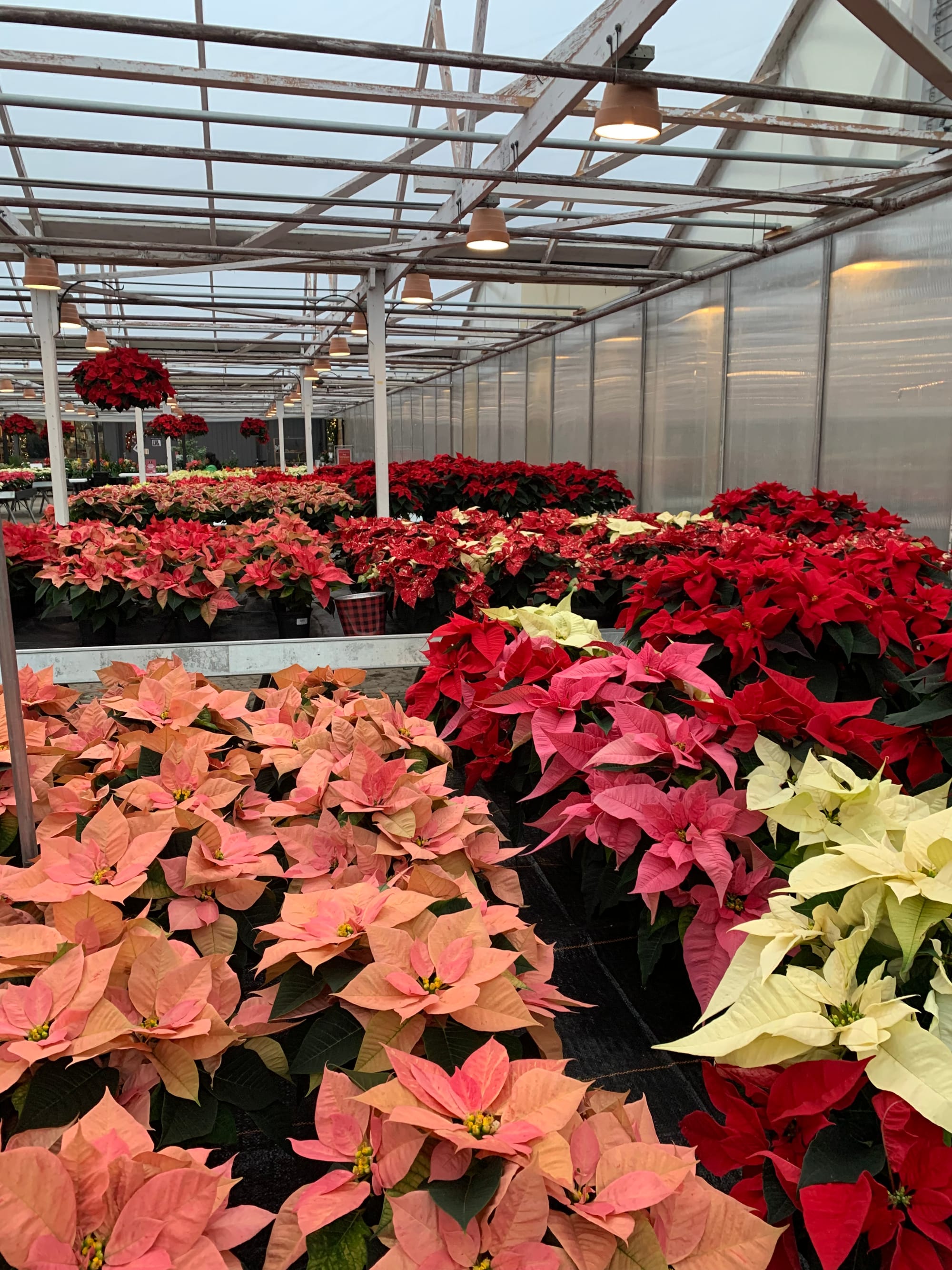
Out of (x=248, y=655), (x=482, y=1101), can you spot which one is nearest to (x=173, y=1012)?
(x=482, y=1101)

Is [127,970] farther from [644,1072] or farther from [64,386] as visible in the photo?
[64,386]

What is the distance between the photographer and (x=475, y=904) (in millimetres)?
990

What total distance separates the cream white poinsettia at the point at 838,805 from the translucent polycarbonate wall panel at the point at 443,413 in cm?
1764

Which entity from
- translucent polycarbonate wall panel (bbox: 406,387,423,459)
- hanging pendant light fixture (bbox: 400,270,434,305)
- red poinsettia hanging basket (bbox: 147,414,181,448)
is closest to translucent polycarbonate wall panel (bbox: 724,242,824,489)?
hanging pendant light fixture (bbox: 400,270,434,305)

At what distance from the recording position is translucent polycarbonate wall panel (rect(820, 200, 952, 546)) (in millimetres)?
5660

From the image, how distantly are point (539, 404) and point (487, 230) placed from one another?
8721 millimetres

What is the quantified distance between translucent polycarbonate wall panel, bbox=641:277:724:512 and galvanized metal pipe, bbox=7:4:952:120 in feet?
16.9

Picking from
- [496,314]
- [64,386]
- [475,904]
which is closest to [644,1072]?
[475,904]

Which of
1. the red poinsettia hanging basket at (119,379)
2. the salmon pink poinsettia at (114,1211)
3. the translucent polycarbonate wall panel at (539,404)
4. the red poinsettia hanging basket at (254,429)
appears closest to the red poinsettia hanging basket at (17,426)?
the red poinsettia hanging basket at (254,429)

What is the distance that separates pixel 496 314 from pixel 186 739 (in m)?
10.0

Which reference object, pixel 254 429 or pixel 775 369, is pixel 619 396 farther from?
pixel 254 429

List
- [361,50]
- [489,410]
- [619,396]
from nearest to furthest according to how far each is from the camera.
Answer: [361,50], [619,396], [489,410]

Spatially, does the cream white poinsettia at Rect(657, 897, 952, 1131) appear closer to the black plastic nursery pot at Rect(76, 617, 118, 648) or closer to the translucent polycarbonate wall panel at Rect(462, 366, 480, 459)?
the black plastic nursery pot at Rect(76, 617, 118, 648)

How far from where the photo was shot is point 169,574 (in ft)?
11.8
